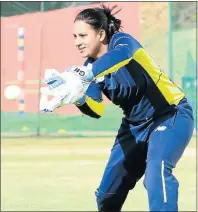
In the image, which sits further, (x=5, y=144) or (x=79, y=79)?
(x=5, y=144)

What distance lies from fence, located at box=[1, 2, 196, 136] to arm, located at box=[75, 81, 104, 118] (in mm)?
11323

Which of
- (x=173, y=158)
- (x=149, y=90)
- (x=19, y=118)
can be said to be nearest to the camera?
(x=173, y=158)

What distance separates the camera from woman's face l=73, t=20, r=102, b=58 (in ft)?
13.7

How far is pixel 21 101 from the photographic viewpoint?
16281 millimetres

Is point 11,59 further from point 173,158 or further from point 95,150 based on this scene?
point 173,158

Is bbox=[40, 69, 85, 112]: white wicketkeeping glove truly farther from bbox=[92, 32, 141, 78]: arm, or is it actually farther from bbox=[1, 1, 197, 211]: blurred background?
bbox=[1, 1, 197, 211]: blurred background

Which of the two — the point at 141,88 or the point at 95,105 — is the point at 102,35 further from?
the point at 95,105

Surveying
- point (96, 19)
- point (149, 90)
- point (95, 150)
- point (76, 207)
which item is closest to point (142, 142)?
point (149, 90)

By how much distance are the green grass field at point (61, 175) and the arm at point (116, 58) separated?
3.22 meters

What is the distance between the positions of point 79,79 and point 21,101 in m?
12.6

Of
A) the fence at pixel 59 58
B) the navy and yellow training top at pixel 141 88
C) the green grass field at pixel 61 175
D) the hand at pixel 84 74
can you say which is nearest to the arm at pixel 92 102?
the navy and yellow training top at pixel 141 88

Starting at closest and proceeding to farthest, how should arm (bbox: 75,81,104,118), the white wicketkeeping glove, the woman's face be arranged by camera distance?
the white wicketkeeping glove → the woman's face → arm (bbox: 75,81,104,118)

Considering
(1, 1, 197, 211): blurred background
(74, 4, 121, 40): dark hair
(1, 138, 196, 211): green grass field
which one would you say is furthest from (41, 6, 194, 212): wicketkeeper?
(1, 1, 197, 211): blurred background

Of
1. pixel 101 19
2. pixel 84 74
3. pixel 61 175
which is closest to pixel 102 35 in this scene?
pixel 101 19
